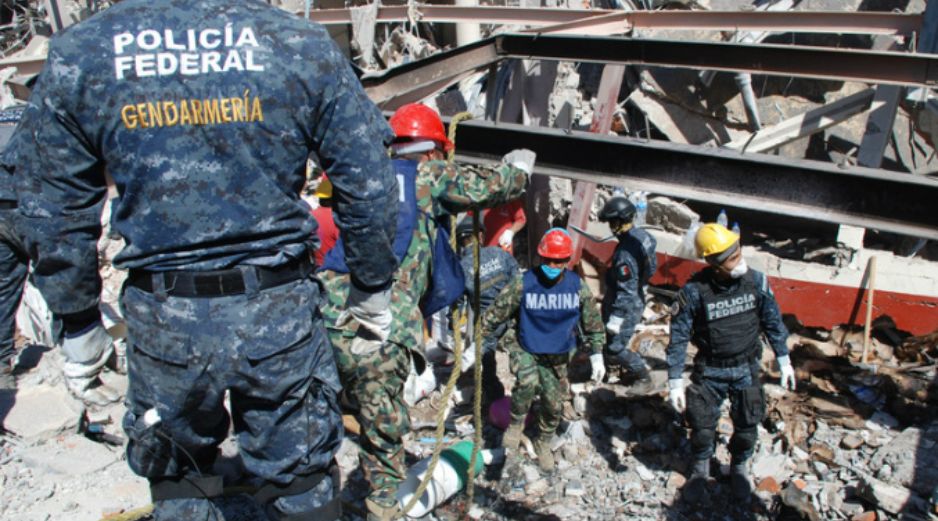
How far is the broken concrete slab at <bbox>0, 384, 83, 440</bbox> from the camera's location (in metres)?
4.96

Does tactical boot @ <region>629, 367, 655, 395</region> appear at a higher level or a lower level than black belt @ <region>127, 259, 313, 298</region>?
lower

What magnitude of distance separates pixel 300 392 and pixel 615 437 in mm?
3605

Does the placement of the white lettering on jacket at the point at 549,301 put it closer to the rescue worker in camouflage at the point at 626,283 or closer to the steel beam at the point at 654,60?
the rescue worker in camouflage at the point at 626,283

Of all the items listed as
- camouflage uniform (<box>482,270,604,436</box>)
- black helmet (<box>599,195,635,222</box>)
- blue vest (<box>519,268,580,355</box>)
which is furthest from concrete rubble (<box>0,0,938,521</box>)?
black helmet (<box>599,195,635,222</box>)

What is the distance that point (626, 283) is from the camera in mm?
A: 6234

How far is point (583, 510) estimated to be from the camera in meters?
4.90

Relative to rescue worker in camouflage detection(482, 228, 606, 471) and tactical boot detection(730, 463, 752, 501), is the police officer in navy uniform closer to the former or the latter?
rescue worker in camouflage detection(482, 228, 606, 471)

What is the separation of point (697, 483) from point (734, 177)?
241 centimetres

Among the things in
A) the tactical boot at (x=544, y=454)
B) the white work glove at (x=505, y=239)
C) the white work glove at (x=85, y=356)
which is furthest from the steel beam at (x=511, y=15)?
the white work glove at (x=85, y=356)

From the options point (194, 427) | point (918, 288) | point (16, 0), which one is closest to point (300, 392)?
point (194, 427)

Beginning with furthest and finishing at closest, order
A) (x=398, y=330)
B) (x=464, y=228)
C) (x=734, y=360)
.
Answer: (x=464, y=228) < (x=734, y=360) < (x=398, y=330)

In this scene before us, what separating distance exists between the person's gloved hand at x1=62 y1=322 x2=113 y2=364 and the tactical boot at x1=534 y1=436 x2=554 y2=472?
3356 mm

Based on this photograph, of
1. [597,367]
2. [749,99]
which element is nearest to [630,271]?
[597,367]

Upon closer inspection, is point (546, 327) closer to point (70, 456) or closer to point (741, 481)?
point (741, 481)
